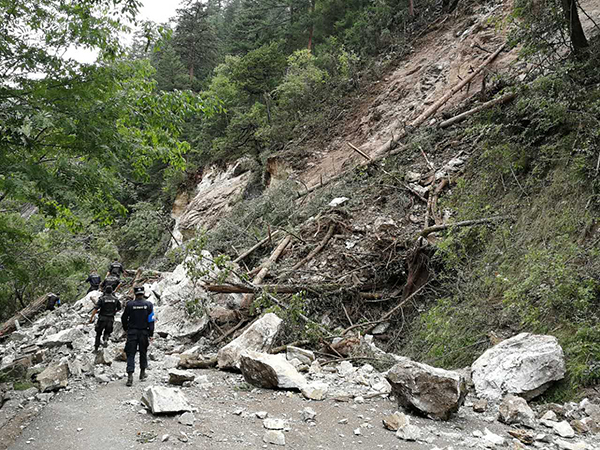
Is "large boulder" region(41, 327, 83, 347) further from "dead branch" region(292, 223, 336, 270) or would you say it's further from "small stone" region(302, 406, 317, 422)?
"small stone" region(302, 406, 317, 422)

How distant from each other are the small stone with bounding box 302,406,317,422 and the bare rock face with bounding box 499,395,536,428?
189 cm

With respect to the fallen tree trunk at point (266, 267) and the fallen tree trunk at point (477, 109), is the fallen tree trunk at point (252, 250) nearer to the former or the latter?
the fallen tree trunk at point (266, 267)

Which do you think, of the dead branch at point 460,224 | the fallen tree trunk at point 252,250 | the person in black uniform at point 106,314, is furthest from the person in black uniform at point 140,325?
the dead branch at point 460,224

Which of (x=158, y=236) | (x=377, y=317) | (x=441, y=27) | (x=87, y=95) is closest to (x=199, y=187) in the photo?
(x=158, y=236)

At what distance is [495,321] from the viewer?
5668 millimetres

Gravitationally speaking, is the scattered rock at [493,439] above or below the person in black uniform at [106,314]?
below

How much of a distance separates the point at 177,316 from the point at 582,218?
25.0 feet

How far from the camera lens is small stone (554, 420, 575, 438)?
3582 mm

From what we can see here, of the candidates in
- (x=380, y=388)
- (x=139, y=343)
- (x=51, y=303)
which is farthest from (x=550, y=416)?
(x=51, y=303)

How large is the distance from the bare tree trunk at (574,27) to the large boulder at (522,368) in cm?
592

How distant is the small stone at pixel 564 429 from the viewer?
11.8 feet

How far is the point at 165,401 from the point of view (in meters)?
4.26

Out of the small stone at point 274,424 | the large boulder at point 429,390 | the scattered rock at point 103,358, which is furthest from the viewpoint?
the scattered rock at point 103,358

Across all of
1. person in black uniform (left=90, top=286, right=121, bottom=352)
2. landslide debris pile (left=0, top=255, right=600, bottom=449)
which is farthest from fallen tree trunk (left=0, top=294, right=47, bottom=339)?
person in black uniform (left=90, top=286, right=121, bottom=352)
